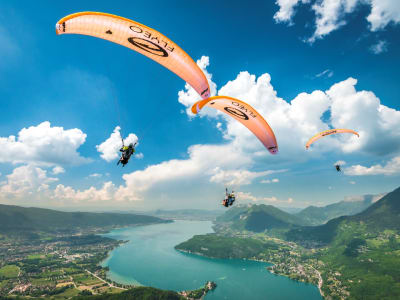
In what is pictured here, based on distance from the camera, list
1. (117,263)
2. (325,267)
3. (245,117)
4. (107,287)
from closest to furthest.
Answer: (245,117) < (107,287) < (325,267) < (117,263)

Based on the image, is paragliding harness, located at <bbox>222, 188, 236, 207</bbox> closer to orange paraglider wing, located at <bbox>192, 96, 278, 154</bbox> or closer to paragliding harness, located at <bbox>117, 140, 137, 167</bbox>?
orange paraglider wing, located at <bbox>192, 96, 278, 154</bbox>

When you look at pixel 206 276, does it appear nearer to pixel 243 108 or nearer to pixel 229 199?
pixel 229 199

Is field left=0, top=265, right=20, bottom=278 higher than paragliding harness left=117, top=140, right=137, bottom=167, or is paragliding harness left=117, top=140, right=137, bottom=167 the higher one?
paragliding harness left=117, top=140, right=137, bottom=167

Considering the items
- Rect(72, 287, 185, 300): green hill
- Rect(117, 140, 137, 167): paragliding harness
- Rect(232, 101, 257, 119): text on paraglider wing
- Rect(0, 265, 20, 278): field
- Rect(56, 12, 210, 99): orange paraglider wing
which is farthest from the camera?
Rect(0, 265, 20, 278): field

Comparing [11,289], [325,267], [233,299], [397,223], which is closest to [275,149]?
[233,299]

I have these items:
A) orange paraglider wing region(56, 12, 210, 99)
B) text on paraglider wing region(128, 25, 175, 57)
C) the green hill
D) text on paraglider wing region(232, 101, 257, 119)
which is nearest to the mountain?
the green hill

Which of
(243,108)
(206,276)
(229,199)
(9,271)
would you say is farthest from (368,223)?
(9,271)

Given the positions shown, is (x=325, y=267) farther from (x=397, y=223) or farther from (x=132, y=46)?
(x=132, y=46)

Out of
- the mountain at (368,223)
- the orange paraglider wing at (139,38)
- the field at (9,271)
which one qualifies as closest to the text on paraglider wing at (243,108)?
the orange paraglider wing at (139,38)
